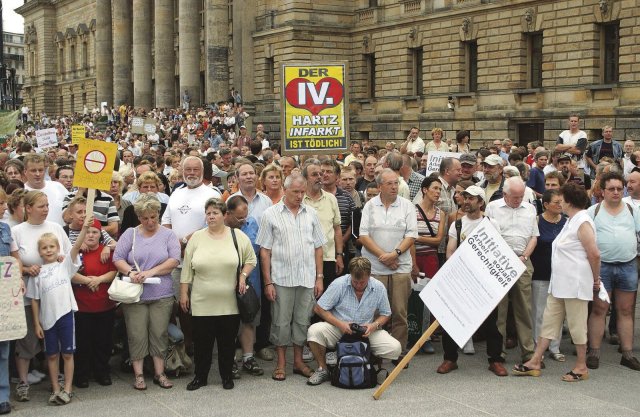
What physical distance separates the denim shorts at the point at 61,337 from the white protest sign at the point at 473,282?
3.32 metres

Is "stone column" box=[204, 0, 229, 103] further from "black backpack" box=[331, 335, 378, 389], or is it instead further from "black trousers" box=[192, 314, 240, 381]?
"black backpack" box=[331, 335, 378, 389]

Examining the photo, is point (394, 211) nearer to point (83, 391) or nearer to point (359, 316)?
point (359, 316)

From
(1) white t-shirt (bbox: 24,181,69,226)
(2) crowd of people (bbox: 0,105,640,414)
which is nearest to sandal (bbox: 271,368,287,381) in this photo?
(2) crowd of people (bbox: 0,105,640,414)

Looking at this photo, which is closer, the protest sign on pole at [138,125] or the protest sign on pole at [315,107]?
the protest sign on pole at [315,107]

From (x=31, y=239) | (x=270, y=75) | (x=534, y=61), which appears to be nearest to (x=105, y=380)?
(x=31, y=239)

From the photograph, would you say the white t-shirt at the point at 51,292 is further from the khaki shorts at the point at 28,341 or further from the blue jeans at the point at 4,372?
the blue jeans at the point at 4,372

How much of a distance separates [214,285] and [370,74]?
112 feet

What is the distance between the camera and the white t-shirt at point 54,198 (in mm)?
9922

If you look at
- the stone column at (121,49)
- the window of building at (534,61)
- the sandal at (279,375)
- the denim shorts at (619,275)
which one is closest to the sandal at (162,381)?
the sandal at (279,375)

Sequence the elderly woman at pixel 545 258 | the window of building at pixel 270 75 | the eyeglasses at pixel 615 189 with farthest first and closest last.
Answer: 1. the window of building at pixel 270 75
2. the elderly woman at pixel 545 258
3. the eyeglasses at pixel 615 189

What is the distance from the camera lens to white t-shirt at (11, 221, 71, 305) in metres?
8.18

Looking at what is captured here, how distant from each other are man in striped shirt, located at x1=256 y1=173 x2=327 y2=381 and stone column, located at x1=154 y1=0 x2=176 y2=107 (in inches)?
1826

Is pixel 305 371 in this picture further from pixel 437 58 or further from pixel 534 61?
pixel 437 58

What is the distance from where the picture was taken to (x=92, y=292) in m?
8.61
